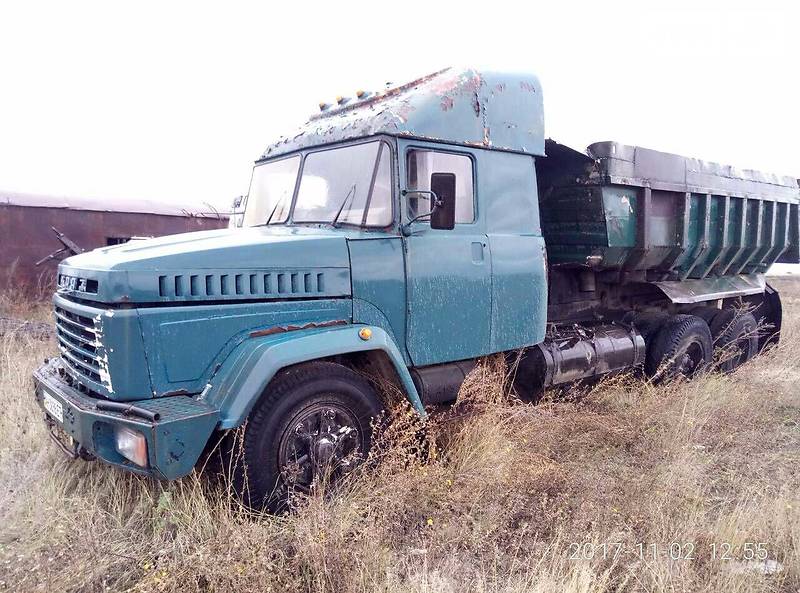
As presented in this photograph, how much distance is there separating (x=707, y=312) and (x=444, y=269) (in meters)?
4.87

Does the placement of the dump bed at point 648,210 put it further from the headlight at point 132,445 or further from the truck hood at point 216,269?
the headlight at point 132,445

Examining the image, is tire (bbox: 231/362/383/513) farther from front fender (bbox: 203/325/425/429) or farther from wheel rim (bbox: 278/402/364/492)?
front fender (bbox: 203/325/425/429)

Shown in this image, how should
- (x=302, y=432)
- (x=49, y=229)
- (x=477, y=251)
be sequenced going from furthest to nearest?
(x=49, y=229) → (x=477, y=251) → (x=302, y=432)

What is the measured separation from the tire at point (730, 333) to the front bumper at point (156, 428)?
255 inches

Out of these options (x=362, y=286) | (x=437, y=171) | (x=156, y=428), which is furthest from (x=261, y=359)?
(x=437, y=171)

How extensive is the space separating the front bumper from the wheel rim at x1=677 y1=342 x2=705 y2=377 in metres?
5.72

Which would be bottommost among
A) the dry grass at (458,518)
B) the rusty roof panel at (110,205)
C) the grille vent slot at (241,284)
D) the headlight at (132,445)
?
the dry grass at (458,518)

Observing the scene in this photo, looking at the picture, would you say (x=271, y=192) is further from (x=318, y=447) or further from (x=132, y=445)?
(x=132, y=445)

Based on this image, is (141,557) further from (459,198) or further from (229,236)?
(459,198)

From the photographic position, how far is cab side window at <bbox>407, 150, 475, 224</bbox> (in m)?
4.12

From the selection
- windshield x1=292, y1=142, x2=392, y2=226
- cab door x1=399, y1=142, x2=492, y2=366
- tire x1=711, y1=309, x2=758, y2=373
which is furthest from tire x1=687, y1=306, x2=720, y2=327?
windshield x1=292, y1=142, x2=392, y2=226

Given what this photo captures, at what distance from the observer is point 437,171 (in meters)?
4.27

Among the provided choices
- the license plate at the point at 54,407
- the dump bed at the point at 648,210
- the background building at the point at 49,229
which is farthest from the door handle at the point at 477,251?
the background building at the point at 49,229

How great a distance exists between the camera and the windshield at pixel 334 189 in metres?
4.06
